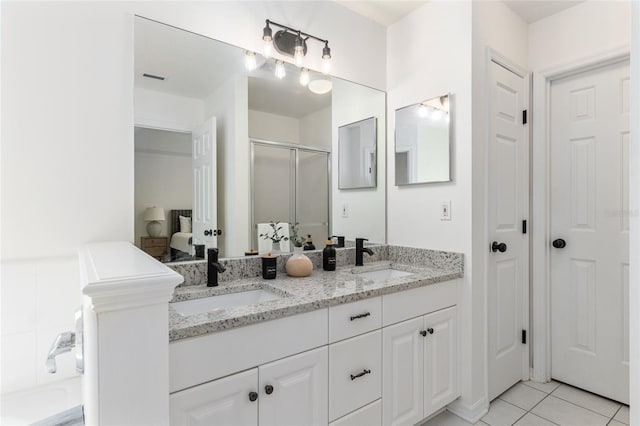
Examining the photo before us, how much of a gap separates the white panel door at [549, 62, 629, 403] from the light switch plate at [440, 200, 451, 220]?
0.89m

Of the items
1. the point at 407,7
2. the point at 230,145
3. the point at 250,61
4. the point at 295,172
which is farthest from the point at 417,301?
the point at 407,7

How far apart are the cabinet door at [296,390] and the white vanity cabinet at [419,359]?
14.5 inches

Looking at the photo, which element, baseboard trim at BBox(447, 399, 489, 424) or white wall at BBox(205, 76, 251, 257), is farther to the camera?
baseboard trim at BBox(447, 399, 489, 424)

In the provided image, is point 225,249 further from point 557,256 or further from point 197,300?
point 557,256

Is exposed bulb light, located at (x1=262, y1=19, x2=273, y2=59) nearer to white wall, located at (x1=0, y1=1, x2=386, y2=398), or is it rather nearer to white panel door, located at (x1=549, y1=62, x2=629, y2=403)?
white wall, located at (x1=0, y1=1, x2=386, y2=398)

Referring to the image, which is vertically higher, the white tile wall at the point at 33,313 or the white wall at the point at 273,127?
the white wall at the point at 273,127

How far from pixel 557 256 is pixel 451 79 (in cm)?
143

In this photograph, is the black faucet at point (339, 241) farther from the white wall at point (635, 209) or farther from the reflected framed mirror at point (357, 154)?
the white wall at point (635, 209)

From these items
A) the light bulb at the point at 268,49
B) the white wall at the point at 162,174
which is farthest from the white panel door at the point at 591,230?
the white wall at the point at 162,174

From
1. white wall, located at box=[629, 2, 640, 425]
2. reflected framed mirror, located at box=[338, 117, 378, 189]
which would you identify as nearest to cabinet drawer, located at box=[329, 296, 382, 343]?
white wall, located at box=[629, 2, 640, 425]

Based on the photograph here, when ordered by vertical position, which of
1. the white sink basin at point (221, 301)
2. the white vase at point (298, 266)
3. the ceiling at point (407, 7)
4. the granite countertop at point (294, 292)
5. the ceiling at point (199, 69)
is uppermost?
the ceiling at point (407, 7)

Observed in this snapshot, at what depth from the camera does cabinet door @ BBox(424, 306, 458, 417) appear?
1.78 meters

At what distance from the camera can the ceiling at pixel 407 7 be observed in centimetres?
211

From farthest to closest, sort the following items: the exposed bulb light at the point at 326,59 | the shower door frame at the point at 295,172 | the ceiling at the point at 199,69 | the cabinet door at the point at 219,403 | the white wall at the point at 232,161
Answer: the exposed bulb light at the point at 326,59, the shower door frame at the point at 295,172, the white wall at the point at 232,161, the ceiling at the point at 199,69, the cabinet door at the point at 219,403
